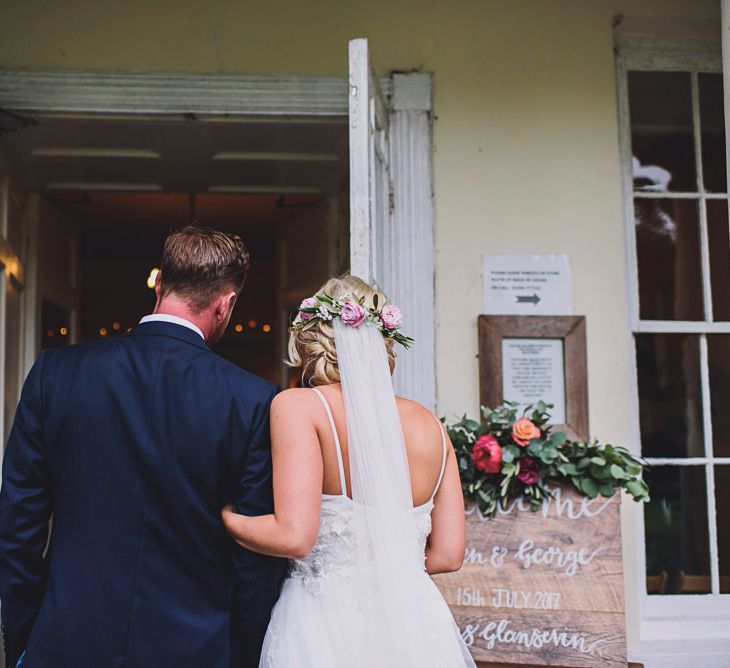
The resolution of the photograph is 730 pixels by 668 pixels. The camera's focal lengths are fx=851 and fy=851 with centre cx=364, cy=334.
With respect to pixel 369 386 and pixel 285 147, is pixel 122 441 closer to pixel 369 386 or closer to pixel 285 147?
pixel 369 386

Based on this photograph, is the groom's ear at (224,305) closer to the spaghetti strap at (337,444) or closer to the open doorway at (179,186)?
the spaghetti strap at (337,444)

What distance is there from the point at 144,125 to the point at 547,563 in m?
2.59

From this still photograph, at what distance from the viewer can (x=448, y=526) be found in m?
2.31

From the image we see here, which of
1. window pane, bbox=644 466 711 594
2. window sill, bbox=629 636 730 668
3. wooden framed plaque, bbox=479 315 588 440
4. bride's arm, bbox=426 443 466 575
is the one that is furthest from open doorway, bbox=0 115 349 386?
window sill, bbox=629 636 730 668

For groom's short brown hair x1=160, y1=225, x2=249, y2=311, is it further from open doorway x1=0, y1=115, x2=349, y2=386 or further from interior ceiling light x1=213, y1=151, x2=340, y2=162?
interior ceiling light x1=213, y1=151, x2=340, y2=162

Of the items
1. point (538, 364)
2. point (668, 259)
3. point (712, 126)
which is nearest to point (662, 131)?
point (712, 126)

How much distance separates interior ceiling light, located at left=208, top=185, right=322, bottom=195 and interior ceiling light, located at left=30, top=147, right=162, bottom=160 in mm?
640

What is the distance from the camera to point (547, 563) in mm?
3012

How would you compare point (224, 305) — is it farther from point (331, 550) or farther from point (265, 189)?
point (265, 189)

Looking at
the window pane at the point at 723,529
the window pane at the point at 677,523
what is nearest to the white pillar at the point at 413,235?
the window pane at the point at 677,523

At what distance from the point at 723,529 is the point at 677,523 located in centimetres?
19

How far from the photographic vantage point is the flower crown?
2162 mm

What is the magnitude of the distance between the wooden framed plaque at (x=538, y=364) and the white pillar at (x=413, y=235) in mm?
237

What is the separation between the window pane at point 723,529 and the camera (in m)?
3.72
